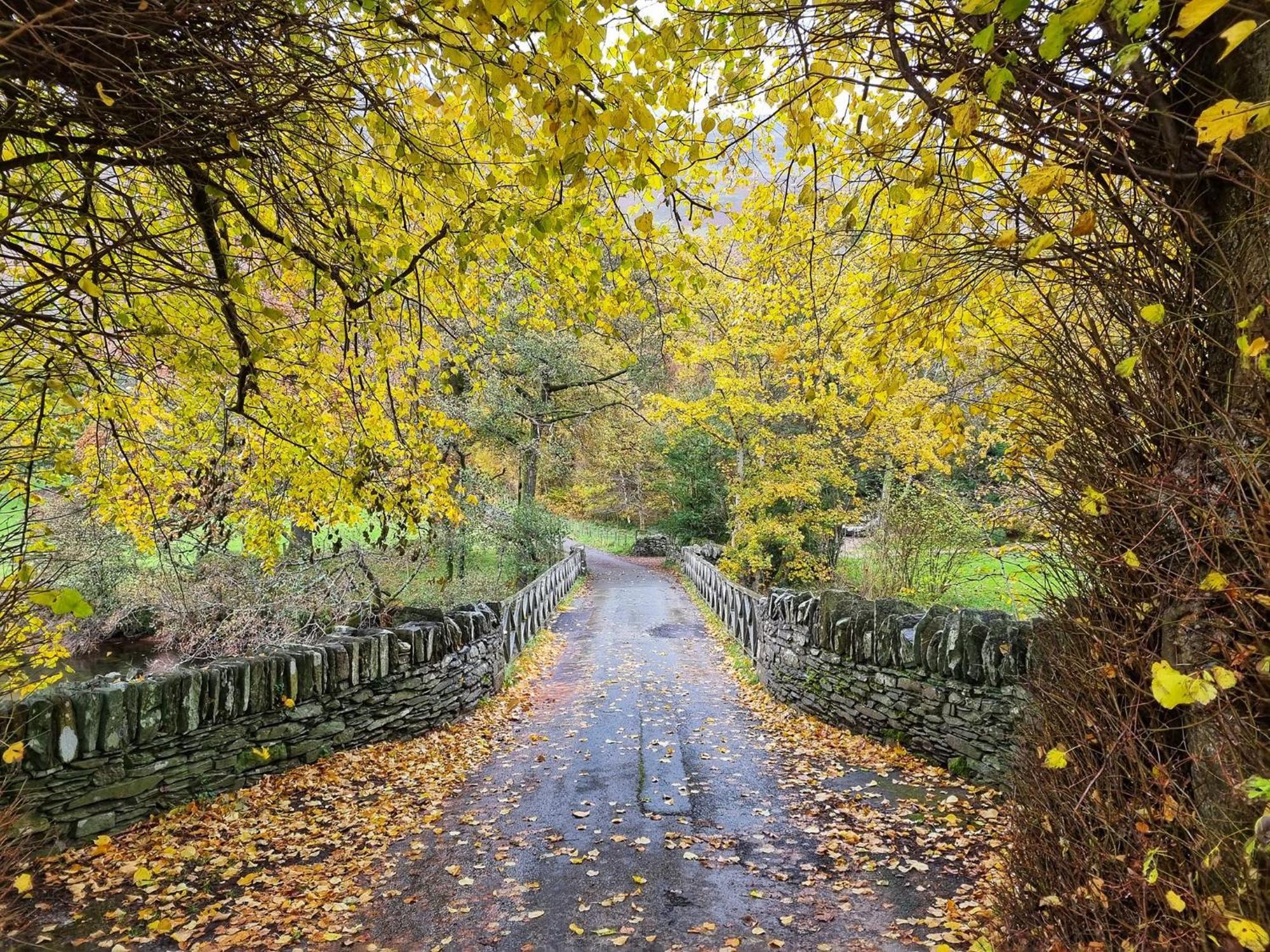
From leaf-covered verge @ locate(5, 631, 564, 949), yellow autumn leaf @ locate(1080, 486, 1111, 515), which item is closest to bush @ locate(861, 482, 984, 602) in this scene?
leaf-covered verge @ locate(5, 631, 564, 949)

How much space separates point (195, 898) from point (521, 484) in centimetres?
1622

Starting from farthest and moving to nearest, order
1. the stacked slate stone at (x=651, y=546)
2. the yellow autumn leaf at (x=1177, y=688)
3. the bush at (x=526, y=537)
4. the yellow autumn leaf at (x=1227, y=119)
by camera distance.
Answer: the stacked slate stone at (x=651, y=546) → the bush at (x=526, y=537) → the yellow autumn leaf at (x=1177, y=688) → the yellow autumn leaf at (x=1227, y=119)

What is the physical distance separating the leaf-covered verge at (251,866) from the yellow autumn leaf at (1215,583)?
419 cm

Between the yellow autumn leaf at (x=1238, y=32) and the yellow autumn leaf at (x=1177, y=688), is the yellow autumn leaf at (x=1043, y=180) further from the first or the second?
the yellow autumn leaf at (x=1177, y=688)

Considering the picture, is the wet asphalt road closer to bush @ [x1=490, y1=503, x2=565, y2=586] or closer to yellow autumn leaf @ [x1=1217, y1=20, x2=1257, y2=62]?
yellow autumn leaf @ [x1=1217, y1=20, x2=1257, y2=62]

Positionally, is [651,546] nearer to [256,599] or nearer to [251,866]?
[256,599]

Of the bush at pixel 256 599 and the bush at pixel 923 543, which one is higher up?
the bush at pixel 923 543

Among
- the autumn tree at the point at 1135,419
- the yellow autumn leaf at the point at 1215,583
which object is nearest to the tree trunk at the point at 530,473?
the autumn tree at the point at 1135,419

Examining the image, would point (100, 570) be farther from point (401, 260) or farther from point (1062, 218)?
point (1062, 218)

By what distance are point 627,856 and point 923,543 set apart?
7.87m

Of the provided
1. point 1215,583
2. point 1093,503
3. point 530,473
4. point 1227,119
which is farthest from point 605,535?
point 1227,119

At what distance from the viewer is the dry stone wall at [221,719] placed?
4.01 meters

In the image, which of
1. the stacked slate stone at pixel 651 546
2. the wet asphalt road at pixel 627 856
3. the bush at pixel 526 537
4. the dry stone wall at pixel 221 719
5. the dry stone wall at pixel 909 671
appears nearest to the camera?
the wet asphalt road at pixel 627 856

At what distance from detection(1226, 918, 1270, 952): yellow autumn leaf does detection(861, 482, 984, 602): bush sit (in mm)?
9218
